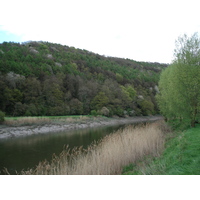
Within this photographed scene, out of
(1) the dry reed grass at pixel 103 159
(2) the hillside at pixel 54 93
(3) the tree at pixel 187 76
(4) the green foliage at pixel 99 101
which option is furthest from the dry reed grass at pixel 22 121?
(4) the green foliage at pixel 99 101

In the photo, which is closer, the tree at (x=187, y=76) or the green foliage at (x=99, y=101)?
the tree at (x=187, y=76)

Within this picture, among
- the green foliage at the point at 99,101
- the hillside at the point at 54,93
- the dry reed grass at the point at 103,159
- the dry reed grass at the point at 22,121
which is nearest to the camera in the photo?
the dry reed grass at the point at 103,159

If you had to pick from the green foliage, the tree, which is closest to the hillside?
the green foliage

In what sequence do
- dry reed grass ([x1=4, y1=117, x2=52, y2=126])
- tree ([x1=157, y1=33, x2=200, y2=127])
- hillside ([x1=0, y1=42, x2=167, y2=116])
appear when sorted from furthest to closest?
hillside ([x1=0, y1=42, x2=167, y2=116])
dry reed grass ([x1=4, y1=117, x2=52, y2=126])
tree ([x1=157, y1=33, x2=200, y2=127])

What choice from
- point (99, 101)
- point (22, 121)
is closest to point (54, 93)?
point (99, 101)

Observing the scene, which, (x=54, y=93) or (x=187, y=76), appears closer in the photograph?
(x=187, y=76)

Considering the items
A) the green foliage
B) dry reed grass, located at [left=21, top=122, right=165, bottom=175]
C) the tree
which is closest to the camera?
dry reed grass, located at [left=21, top=122, right=165, bottom=175]

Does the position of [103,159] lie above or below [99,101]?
below

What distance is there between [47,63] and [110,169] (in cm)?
5819

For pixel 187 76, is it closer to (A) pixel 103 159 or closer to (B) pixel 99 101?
(A) pixel 103 159

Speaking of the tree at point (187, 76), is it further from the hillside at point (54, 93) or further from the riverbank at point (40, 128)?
the hillside at point (54, 93)

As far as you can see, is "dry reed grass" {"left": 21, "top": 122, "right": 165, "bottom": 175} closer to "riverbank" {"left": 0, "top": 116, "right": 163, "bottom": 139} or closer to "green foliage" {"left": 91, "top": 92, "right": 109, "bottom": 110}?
"riverbank" {"left": 0, "top": 116, "right": 163, "bottom": 139}
